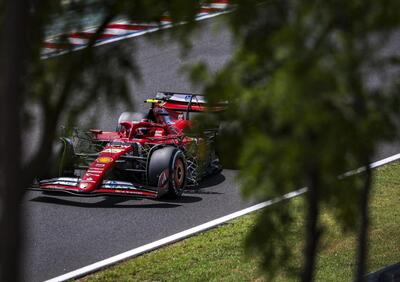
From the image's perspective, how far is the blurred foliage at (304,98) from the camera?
12.4 feet

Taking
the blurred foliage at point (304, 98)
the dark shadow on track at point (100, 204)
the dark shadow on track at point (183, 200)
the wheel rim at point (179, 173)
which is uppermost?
the blurred foliage at point (304, 98)

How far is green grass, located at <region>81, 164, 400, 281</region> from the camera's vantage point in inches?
366

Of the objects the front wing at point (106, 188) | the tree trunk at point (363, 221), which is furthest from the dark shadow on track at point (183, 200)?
the tree trunk at point (363, 221)

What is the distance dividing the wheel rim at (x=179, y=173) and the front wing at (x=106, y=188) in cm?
32

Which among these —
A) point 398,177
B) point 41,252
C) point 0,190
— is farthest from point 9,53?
point 398,177

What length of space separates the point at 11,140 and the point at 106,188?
8089 millimetres

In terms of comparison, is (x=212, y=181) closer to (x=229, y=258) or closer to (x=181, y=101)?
(x=181, y=101)

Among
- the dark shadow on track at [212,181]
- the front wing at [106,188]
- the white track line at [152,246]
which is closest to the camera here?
the white track line at [152,246]

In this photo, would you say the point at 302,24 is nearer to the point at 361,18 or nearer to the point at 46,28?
the point at 361,18

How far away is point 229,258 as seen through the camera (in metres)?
9.82

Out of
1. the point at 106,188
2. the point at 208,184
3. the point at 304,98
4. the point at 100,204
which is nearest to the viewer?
the point at 304,98

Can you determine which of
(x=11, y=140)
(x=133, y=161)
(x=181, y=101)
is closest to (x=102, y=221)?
(x=133, y=161)

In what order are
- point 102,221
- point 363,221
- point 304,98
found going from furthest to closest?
1. point 102,221
2. point 363,221
3. point 304,98

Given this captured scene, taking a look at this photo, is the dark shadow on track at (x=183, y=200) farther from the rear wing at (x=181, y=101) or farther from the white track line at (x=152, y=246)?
the rear wing at (x=181, y=101)
